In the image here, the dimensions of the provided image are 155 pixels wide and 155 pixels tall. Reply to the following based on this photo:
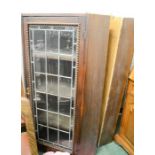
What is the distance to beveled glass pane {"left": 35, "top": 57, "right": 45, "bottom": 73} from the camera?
5.10 feet

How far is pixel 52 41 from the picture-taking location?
1.46 metres

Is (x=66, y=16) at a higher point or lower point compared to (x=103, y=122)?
higher

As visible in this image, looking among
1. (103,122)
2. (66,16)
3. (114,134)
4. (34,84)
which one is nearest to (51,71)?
(34,84)

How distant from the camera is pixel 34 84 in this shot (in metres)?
1.64

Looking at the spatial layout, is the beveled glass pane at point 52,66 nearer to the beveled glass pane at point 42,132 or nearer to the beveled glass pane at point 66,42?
the beveled glass pane at point 66,42

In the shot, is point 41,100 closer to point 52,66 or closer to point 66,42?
point 52,66

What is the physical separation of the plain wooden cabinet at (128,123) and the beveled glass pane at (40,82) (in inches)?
38.0

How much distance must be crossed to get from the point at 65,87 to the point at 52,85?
14 centimetres

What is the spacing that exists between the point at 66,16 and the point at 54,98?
0.81m

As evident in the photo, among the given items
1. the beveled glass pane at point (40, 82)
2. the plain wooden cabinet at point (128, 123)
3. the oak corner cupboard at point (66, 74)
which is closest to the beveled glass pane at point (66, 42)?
the oak corner cupboard at point (66, 74)

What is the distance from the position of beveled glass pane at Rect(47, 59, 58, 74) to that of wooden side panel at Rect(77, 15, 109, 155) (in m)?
0.31

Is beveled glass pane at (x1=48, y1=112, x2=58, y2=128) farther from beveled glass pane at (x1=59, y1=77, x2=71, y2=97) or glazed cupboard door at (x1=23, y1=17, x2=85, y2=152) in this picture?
beveled glass pane at (x1=59, y1=77, x2=71, y2=97)

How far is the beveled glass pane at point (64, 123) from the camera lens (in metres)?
1.66
